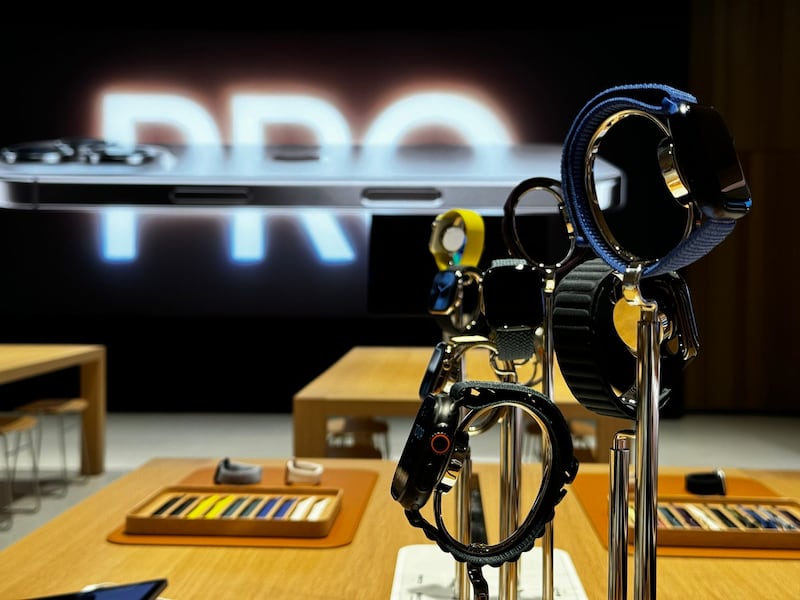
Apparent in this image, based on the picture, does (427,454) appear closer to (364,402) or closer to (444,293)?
(444,293)

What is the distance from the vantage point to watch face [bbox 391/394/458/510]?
0.48 meters

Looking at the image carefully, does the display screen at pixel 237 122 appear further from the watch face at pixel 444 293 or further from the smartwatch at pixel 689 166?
the smartwatch at pixel 689 166

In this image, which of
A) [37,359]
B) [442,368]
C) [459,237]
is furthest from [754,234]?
[442,368]

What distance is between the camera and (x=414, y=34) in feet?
21.0

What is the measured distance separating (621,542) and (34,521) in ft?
12.0

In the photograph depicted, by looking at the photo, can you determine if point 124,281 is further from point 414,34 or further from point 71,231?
point 414,34

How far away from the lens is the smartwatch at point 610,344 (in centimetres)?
50

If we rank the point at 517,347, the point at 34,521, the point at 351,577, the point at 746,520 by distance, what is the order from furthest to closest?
1. the point at 34,521
2. the point at 746,520
3. the point at 351,577
4. the point at 517,347

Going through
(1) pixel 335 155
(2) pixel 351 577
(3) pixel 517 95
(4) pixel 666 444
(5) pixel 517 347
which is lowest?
(4) pixel 666 444

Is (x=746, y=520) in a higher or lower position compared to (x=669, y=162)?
lower

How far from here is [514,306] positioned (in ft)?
2.25

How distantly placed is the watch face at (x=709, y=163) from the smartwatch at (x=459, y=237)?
0.53 m

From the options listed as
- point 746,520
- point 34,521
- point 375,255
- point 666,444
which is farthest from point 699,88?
point 746,520

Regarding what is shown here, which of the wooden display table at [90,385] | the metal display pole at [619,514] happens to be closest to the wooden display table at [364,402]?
the metal display pole at [619,514]
